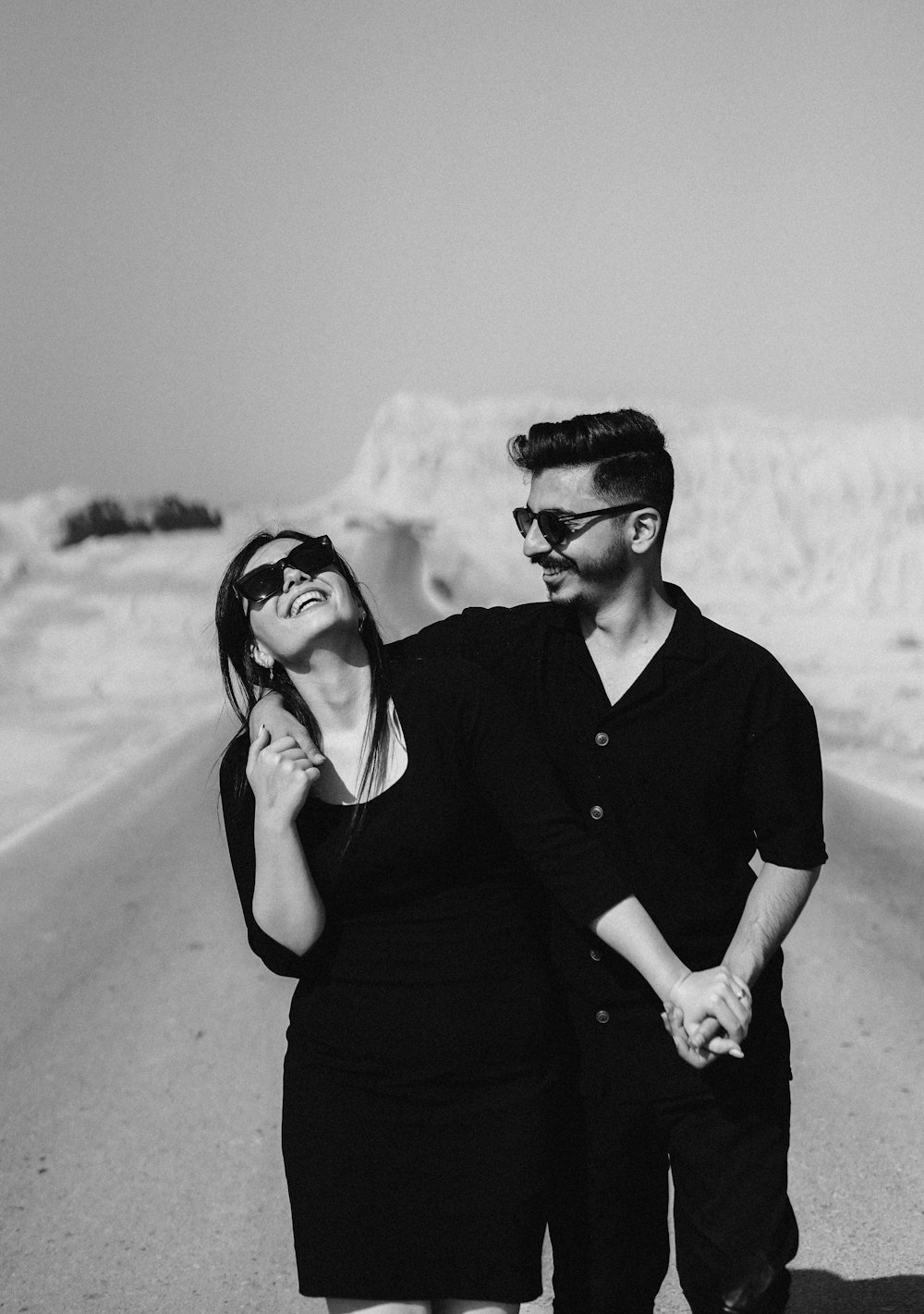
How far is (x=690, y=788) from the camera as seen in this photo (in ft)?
10.3

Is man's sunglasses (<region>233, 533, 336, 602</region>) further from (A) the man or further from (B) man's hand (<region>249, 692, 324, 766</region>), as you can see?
(A) the man

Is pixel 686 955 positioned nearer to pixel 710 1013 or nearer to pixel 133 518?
pixel 710 1013

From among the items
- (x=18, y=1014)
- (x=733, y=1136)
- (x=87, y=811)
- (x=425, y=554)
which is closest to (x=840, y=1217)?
(x=733, y=1136)

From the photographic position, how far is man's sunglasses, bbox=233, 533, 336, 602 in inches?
125

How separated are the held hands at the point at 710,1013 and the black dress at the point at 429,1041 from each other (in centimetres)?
23

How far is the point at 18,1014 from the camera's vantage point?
7500mm

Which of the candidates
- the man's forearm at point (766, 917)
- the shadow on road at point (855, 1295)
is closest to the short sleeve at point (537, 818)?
the man's forearm at point (766, 917)

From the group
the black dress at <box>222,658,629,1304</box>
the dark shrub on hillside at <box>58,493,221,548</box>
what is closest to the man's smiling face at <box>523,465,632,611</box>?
the black dress at <box>222,658,629,1304</box>

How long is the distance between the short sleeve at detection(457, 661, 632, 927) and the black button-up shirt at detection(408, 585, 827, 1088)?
157mm

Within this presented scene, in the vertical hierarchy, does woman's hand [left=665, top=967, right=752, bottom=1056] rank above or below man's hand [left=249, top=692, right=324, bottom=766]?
below

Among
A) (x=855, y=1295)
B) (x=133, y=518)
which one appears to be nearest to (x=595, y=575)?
(x=855, y=1295)

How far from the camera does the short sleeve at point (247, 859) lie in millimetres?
2988

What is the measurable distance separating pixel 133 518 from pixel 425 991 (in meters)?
50.8

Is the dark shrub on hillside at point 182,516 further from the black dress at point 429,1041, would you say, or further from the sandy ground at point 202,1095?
the black dress at point 429,1041
